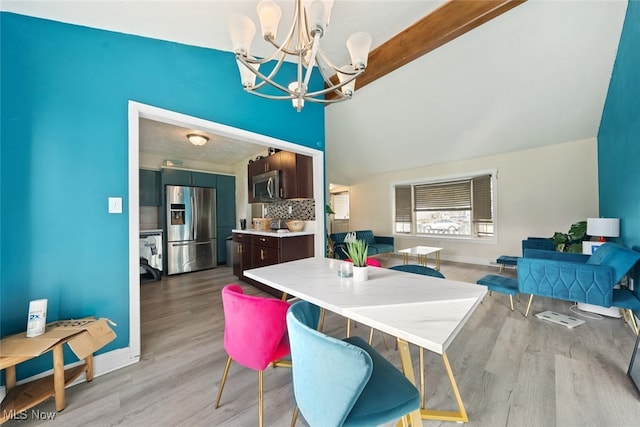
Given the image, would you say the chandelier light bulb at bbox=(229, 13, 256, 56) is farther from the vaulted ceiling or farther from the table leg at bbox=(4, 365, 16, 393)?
the table leg at bbox=(4, 365, 16, 393)

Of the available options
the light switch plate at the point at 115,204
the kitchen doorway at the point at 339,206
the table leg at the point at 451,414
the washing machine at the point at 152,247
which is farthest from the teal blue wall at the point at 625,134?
the washing machine at the point at 152,247

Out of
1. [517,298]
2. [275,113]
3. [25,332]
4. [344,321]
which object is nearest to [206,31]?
[275,113]

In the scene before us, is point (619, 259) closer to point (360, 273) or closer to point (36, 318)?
point (360, 273)

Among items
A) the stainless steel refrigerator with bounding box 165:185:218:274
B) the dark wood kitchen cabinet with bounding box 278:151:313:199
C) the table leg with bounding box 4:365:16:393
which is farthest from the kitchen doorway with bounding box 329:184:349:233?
the table leg with bounding box 4:365:16:393

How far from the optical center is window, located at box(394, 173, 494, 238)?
204 inches

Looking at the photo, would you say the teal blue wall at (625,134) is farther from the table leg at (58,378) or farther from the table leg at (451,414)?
the table leg at (58,378)

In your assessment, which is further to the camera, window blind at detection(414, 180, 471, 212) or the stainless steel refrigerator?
window blind at detection(414, 180, 471, 212)

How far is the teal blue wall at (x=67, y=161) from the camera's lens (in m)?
Result: 1.50

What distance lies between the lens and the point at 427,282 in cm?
138

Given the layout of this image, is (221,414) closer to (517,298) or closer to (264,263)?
(264,263)

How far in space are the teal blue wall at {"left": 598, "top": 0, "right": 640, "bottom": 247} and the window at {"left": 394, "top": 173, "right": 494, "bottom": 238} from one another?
183 centimetres

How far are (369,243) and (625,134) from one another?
4325 millimetres

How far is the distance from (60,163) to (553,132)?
646 centimetres

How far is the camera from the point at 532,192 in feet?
15.0
